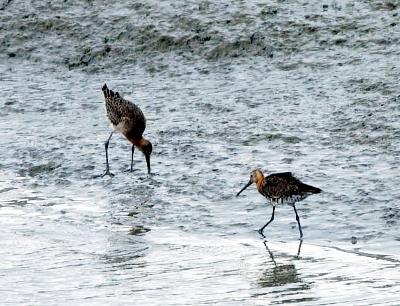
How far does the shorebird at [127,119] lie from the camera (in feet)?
46.7

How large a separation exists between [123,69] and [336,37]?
3.36 m

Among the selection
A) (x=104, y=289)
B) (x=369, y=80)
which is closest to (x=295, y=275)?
(x=104, y=289)

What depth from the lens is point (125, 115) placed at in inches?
582

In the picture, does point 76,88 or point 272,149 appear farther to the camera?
point 76,88

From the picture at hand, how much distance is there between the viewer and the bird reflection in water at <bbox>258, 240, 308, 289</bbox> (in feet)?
30.4

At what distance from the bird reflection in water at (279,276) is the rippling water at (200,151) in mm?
25

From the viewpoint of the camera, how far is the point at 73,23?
18891 millimetres

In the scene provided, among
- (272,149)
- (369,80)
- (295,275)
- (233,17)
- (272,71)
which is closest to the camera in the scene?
(295,275)

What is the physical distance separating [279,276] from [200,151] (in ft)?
15.2

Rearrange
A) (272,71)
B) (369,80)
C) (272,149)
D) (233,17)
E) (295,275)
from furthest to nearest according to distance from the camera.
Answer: (233,17)
(272,71)
(369,80)
(272,149)
(295,275)

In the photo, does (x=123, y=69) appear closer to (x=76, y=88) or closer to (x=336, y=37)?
(x=76, y=88)

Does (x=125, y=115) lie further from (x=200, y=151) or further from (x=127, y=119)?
(x=200, y=151)

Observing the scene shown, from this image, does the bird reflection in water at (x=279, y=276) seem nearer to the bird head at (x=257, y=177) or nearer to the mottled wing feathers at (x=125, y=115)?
the bird head at (x=257, y=177)

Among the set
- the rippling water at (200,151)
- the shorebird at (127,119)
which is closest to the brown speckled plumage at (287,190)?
the rippling water at (200,151)
